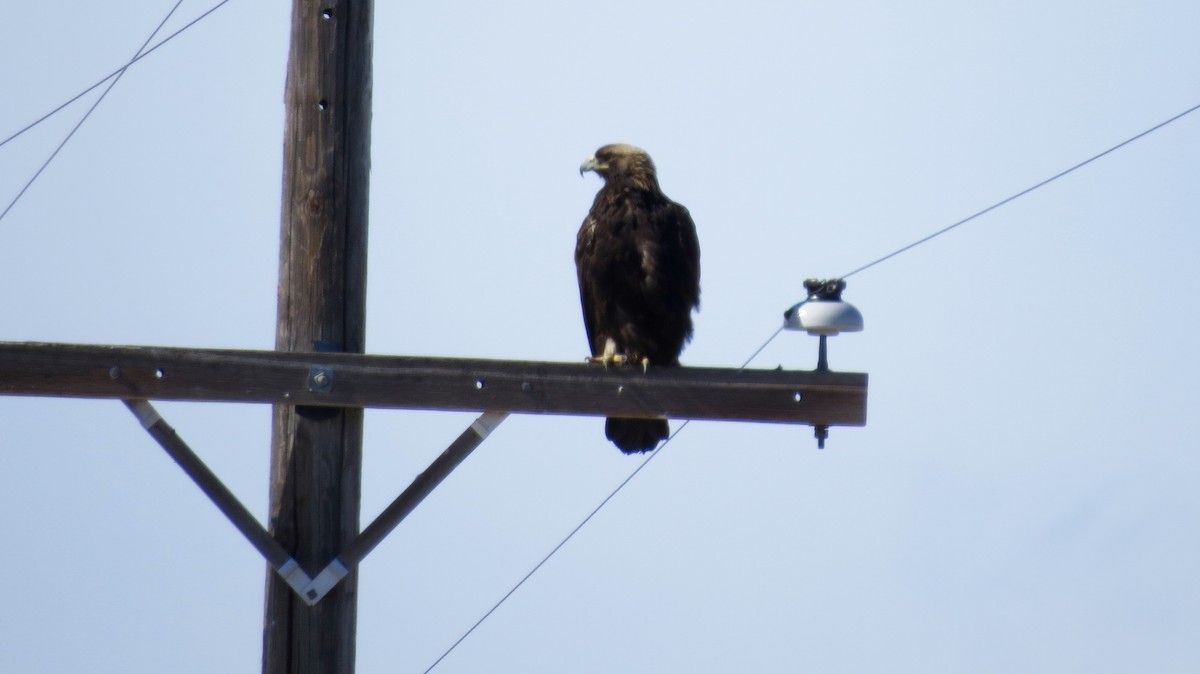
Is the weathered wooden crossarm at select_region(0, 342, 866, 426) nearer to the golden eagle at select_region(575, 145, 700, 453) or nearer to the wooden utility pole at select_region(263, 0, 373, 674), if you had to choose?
the wooden utility pole at select_region(263, 0, 373, 674)

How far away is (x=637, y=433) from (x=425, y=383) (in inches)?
57.4

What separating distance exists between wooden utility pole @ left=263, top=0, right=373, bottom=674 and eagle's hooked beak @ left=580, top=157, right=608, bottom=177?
244 cm

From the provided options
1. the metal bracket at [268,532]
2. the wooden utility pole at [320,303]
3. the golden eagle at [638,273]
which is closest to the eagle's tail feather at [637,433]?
the golden eagle at [638,273]

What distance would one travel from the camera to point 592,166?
7.54 meters

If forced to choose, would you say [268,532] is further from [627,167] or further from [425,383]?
[627,167]

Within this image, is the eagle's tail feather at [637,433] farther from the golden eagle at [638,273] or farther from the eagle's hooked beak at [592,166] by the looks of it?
the eagle's hooked beak at [592,166]

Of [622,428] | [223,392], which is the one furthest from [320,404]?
[622,428]

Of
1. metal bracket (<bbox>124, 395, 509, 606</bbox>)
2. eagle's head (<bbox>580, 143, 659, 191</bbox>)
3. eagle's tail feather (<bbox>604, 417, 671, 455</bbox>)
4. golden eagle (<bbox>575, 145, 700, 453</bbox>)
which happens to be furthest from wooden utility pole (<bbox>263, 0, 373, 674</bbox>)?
eagle's head (<bbox>580, 143, 659, 191</bbox>)

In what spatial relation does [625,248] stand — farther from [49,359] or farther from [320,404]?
[49,359]

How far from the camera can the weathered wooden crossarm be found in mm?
4801

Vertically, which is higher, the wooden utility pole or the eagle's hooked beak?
the eagle's hooked beak

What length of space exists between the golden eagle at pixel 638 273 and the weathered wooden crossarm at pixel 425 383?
5.32 ft

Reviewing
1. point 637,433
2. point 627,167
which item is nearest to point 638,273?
point 627,167

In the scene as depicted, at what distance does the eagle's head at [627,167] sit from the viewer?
717cm
